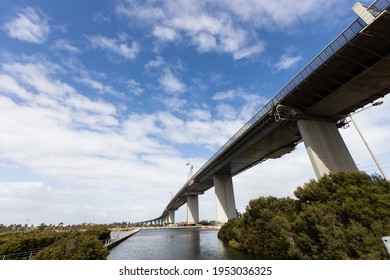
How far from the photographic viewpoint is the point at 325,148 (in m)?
31.5

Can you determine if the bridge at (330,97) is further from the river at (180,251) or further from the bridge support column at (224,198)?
the bridge support column at (224,198)

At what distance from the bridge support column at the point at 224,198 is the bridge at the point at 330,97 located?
29.6 meters

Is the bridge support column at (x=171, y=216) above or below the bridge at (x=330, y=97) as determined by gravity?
above

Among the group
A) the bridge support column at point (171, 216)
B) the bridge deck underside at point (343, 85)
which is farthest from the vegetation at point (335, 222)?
the bridge support column at point (171, 216)

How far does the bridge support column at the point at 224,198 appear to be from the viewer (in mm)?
74188

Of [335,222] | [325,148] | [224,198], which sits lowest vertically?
[335,222]

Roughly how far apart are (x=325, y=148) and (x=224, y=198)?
49672 mm

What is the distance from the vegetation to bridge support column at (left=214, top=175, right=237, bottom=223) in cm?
5217

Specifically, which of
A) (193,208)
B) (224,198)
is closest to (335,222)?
(224,198)

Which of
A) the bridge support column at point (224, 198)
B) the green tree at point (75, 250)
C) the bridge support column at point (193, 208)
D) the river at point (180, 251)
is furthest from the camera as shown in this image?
the bridge support column at point (193, 208)

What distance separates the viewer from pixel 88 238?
55.4ft

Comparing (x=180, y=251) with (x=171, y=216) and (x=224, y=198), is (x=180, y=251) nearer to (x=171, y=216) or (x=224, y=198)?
(x=224, y=198)

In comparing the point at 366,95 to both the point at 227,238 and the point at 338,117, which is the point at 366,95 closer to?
the point at 338,117

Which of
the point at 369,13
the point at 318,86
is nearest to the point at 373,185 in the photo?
the point at 369,13
